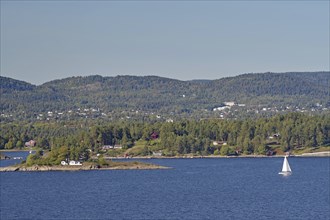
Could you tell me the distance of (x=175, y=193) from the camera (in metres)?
104

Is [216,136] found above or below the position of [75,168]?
above

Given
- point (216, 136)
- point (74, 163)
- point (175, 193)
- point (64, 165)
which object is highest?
point (216, 136)

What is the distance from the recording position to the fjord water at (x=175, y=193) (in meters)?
84.4

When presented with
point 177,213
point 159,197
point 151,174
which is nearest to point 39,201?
point 159,197

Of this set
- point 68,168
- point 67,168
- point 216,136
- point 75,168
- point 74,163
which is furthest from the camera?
point 216,136

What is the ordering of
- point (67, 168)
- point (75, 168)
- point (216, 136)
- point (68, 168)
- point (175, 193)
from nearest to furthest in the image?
point (175, 193) < point (67, 168) < point (68, 168) < point (75, 168) < point (216, 136)

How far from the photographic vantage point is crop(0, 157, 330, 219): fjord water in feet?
277

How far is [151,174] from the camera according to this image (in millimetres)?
133250

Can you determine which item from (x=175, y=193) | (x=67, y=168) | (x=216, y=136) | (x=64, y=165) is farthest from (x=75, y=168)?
(x=216, y=136)

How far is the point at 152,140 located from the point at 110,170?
4259cm

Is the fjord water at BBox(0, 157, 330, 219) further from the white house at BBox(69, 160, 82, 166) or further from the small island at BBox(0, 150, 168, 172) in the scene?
the white house at BBox(69, 160, 82, 166)

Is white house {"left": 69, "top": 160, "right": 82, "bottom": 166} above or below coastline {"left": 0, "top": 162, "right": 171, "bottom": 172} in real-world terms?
above

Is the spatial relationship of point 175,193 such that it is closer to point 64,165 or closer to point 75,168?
point 75,168

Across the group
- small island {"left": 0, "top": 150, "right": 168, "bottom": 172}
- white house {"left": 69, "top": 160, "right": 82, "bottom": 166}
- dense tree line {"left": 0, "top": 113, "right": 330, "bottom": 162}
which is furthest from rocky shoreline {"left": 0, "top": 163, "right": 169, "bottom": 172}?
dense tree line {"left": 0, "top": 113, "right": 330, "bottom": 162}
